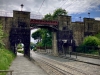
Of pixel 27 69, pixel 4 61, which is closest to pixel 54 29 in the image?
pixel 4 61

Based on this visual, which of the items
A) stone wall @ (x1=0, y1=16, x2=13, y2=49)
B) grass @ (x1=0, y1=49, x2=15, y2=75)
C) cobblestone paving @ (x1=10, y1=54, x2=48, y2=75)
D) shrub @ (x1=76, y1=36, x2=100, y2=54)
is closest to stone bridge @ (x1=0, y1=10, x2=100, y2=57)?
stone wall @ (x1=0, y1=16, x2=13, y2=49)

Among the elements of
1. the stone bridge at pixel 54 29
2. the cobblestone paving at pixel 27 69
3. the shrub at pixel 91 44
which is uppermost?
the stone bridge at pixel 54 29

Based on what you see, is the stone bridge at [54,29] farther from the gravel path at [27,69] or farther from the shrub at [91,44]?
the gravel path at [27,69]

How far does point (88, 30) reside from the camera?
42.3m

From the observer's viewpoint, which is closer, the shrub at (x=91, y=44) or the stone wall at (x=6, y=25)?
the shrub at (x=91, y=44)

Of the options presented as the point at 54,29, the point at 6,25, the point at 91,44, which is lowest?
the point at 91,44

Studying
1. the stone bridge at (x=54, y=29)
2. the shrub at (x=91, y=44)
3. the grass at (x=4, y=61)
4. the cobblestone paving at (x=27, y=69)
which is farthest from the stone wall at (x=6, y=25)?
the cobblestone paving at (x=27, y=69)

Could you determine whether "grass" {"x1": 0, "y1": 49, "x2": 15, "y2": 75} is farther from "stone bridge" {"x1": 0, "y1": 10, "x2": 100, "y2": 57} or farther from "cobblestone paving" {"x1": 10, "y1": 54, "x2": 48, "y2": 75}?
"stone bridge" {"x1": 0, "y1": 10, "x2": 100, "y2": 57}

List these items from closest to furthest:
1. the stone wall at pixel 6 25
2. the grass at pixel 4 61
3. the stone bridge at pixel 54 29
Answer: the grass at pixel 4 61 → the stone wall at pixel 6 25 → the stone bridge at pixel 54 29

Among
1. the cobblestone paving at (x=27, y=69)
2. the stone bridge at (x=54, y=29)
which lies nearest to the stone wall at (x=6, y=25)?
the stone bridge at (x=54, y=29)

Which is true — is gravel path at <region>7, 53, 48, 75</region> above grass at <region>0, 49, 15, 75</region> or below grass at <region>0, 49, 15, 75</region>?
below

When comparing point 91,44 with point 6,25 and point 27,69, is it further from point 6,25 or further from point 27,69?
point 27,69

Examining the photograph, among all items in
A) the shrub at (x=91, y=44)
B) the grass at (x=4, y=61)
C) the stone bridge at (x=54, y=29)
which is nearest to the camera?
the grass at (x=4, y=61)

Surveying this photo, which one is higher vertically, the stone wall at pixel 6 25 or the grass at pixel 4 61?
the stone wall at pixel 6 25
